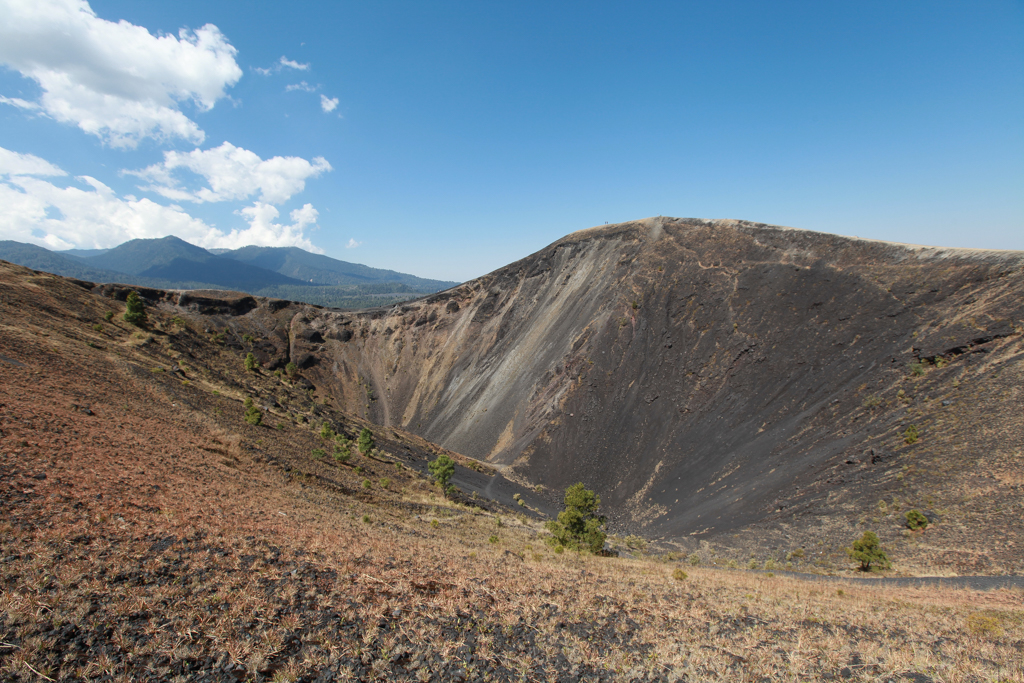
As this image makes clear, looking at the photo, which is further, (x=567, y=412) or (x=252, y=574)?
(x=567, y=412)

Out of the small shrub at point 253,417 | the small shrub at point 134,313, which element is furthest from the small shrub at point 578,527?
the small shrub at point 134,313

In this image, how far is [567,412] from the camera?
136 ft

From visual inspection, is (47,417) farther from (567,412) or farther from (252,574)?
(567,412)

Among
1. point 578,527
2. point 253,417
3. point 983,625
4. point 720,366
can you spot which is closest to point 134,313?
point 253,417

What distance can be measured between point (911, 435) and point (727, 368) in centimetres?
1356

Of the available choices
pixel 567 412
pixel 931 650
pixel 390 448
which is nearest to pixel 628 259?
pixel 567 412

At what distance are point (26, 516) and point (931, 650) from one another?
1730 cm

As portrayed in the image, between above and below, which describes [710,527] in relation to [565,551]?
below

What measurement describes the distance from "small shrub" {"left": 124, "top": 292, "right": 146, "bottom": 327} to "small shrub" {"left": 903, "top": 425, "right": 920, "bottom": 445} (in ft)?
185

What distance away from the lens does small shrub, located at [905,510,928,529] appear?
2025 centimetres

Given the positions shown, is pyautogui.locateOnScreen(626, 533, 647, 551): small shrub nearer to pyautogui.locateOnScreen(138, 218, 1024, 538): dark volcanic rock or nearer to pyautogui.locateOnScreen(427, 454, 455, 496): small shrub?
pyautogui.locateOnScreen(138, 218, 1024, 538): dark volcanic rock

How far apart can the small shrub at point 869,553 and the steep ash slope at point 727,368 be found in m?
5.77

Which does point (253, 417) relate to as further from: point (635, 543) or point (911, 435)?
point (911, 435)

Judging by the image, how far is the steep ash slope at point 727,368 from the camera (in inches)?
1046
